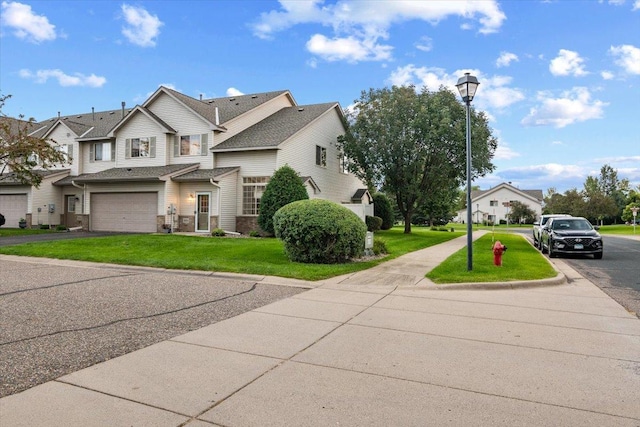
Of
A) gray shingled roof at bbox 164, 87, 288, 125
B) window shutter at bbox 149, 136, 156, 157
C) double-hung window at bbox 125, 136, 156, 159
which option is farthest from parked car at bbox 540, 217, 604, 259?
double-hung window at bbox 125, 136, 156, 159

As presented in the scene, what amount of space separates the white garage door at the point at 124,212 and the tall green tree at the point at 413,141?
1328cm

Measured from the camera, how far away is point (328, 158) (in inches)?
1141

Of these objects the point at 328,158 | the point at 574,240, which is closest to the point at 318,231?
the point at 574,240

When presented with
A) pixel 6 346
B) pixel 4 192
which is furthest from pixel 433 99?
pixel 4 192

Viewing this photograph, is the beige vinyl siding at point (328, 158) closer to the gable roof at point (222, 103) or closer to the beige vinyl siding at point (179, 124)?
the gable roof at point (222, 103)

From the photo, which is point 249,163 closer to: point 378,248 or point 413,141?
point 413,141

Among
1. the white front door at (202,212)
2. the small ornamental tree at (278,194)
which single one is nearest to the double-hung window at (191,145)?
the white front door at (202,212)

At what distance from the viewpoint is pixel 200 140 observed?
25062mm

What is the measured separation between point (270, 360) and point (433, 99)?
24972 mm

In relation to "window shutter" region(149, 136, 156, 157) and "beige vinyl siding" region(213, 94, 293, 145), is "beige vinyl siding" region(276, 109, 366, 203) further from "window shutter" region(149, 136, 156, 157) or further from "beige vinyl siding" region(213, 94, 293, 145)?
"window shutter" region(149, 136, 156, 157)

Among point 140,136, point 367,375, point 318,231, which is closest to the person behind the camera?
point 367,375

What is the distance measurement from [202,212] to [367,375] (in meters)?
20.9

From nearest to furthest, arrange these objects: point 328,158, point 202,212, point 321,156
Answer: point 202,212 < point 321,156 < point 328,158

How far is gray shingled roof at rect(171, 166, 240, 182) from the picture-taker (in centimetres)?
2252
